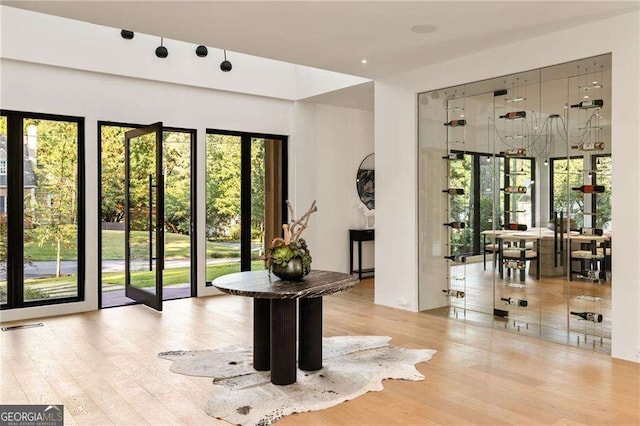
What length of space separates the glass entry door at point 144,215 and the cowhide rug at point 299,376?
2.09m

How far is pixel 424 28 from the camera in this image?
470cm

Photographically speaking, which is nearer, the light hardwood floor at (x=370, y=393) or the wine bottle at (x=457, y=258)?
the light hardwood floor at (x=370, y=393)

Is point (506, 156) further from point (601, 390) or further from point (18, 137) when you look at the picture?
point (18, 137)

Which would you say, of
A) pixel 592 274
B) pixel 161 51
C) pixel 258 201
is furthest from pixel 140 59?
pixel 592 274

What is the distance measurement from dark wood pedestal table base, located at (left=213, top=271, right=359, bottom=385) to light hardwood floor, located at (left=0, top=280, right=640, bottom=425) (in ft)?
1.66

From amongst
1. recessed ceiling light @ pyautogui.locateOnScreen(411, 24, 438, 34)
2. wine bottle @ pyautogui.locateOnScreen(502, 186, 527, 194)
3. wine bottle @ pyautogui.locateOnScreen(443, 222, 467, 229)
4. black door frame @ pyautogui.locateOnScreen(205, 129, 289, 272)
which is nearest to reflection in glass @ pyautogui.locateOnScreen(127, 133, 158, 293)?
black door frame @ pyautogui.locateOnScreen(205, 129, 289, 272)

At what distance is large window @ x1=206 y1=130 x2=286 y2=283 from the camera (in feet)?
24.6

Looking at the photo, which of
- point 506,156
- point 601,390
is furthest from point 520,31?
point 601,390

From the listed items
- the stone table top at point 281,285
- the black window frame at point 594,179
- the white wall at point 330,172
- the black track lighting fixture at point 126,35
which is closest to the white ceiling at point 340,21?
the black window frame at point 594,179

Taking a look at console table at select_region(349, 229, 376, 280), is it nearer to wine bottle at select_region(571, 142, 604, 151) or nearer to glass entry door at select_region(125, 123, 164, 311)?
glass entry door at select_region(125, 123, 164, 311)

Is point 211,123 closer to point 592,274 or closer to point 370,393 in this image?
point 370,393

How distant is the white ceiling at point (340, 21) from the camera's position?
4125 millimetres

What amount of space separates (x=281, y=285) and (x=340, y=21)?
91.3 inches

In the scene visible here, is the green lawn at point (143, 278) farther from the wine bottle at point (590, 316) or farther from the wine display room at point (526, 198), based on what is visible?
the wine bottle at point (590, 316)
